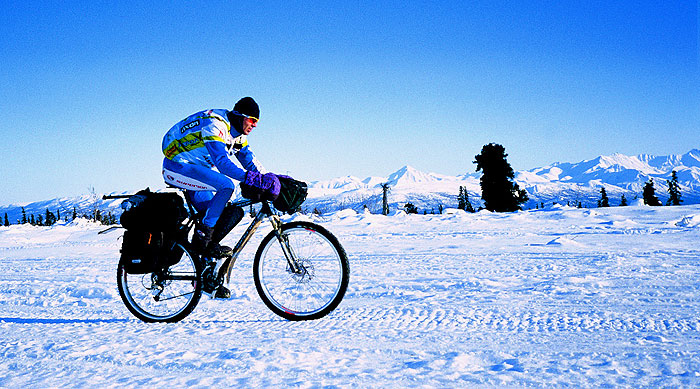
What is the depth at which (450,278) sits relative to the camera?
5590 millimetres

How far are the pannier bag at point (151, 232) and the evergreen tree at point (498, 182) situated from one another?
46289mm

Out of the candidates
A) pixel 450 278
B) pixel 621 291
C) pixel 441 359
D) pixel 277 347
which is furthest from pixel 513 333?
pixel 450 278

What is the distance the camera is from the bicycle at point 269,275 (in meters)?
3.96

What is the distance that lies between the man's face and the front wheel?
3.22ft

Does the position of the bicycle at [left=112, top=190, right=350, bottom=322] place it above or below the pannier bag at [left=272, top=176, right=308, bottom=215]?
below

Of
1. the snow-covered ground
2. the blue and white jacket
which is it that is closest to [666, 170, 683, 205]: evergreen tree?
the snow-covered ground

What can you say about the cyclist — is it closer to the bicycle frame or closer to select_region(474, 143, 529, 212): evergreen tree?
the bicycle frame

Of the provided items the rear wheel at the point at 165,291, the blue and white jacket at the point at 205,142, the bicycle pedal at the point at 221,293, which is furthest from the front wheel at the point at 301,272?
the blue and white jacket at the point at 205,142

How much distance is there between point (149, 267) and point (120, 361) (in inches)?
52.5

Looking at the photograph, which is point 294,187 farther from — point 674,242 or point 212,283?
point 674,242

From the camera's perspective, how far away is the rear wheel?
3.99 meters

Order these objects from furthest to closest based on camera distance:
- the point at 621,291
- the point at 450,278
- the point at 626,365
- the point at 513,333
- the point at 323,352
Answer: the point at 450,278 < the point at 621,291 < the point at 513,333 < the point at 323,352 < the point at 626,365

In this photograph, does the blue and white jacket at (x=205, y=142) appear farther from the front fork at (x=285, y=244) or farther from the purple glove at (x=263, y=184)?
the front fork at (x=285, y=244)

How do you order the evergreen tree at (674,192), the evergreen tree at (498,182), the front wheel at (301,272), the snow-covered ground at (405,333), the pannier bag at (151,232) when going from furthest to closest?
the evergreen tree at (674,192)
the evergreen tree at (498,182)
the pannier bag at (151,232)
the front wheel at (301,272)
the snow-covered ground at (405,333)
